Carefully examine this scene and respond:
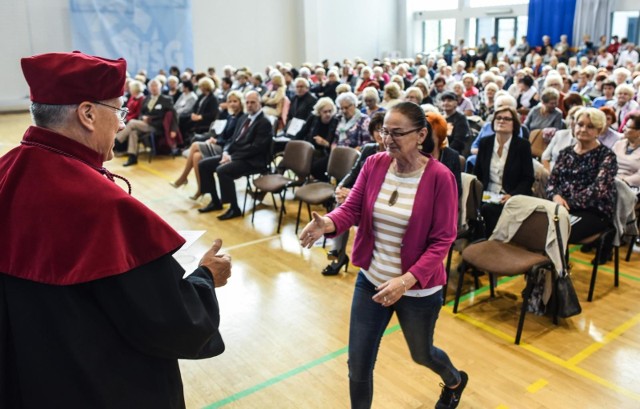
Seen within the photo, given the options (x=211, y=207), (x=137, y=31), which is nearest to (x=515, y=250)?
(x=211, y=207)

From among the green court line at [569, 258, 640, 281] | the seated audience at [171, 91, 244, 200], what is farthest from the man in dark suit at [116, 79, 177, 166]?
the green court line at [569, 258, 640, 281]

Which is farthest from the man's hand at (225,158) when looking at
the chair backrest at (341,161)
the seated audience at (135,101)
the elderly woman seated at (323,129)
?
the seated audience at (135,101)

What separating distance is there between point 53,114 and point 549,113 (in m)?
7.03

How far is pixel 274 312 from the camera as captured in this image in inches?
174

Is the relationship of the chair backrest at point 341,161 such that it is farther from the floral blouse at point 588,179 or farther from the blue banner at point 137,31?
the blue banner at point 137,31

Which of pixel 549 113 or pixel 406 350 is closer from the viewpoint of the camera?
pixel 406 350

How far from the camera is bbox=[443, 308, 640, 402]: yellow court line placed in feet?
10.8

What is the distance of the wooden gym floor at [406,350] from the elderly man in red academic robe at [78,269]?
2.04 feet

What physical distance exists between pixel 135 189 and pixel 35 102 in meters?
7.28

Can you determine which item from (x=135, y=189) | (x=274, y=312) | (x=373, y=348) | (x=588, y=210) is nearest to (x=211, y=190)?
(x=135, y=189)

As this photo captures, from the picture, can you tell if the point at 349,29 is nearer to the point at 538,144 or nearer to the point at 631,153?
the point at 538,144

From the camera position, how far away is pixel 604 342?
3838mm

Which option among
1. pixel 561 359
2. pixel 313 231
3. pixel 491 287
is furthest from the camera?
pixel 491 287

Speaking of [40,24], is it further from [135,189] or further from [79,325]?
[79,325]
